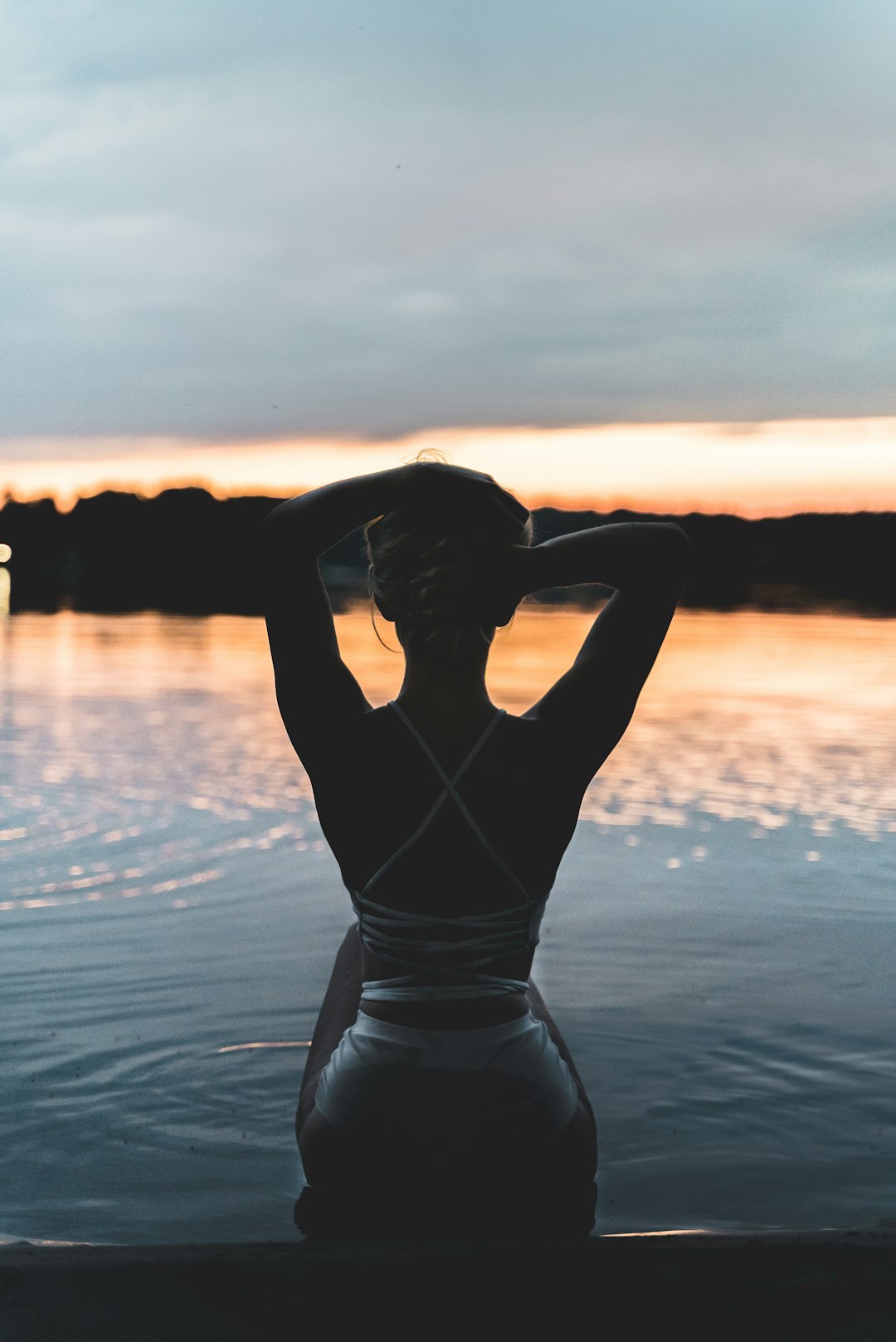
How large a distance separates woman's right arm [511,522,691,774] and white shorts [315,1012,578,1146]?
60cm

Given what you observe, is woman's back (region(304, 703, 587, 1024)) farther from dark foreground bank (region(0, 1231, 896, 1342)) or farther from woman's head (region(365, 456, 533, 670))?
dark foreground bank (region(0, 1231, 896, 1342))

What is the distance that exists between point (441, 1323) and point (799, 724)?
44.3 feet

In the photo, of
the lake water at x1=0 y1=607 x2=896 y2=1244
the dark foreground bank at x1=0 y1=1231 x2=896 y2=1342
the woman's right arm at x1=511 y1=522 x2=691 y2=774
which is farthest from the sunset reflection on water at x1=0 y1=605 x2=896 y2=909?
the dark foreground bank at x1=0 y1=1231 x2=896 y2=1342

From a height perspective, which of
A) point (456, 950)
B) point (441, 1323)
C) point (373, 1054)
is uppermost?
point (456, 950)

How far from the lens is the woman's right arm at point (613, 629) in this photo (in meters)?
2.85

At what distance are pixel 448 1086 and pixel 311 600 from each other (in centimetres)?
98

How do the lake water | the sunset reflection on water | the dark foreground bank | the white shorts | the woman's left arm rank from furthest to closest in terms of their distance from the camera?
the sunset reflection on water → the lake water → the white shorts → the woman's left arm → the dark foreground bank

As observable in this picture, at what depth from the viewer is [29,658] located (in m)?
23.5

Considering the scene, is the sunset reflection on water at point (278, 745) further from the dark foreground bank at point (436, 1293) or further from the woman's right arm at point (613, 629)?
the dark foreground bank at point (436, 1293)

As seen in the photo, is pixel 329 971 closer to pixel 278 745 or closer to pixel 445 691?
pixel 445 691

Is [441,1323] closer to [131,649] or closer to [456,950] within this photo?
[456,950]

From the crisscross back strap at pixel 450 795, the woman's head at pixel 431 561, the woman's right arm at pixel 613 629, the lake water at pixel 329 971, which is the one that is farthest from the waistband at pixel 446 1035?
the lake water at pixel 329 971

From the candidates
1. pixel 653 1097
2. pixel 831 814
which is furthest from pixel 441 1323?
pixel 831 814

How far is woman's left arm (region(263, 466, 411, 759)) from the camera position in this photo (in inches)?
104
